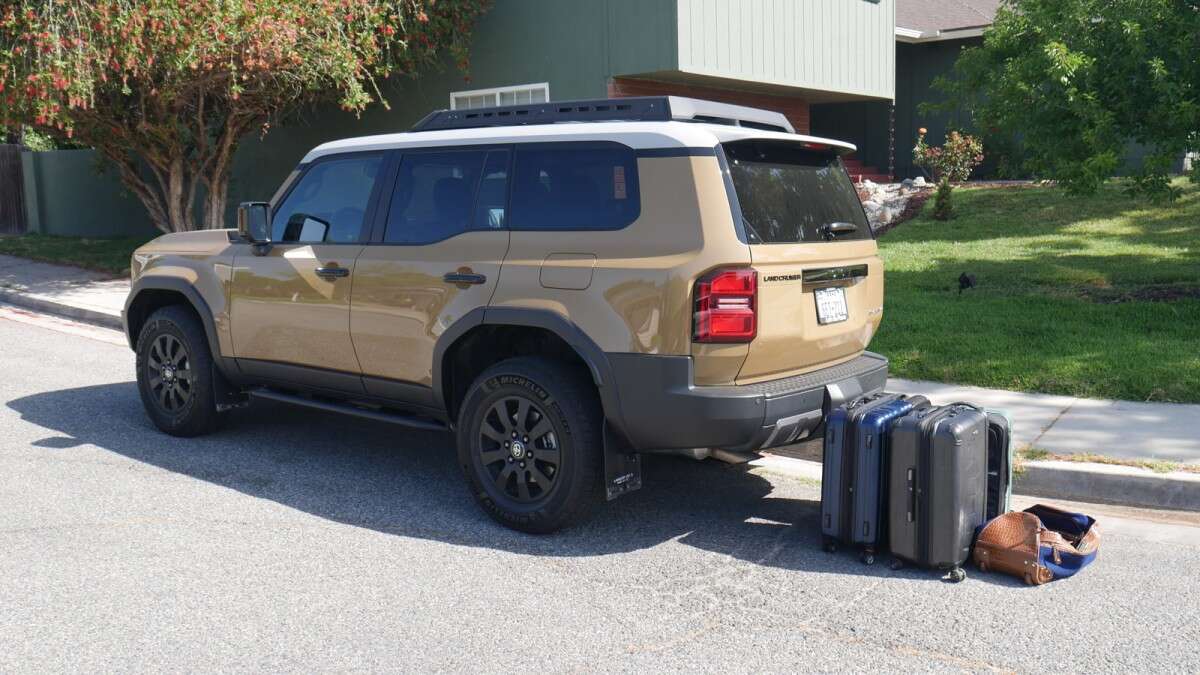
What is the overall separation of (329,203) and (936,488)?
3.62 m

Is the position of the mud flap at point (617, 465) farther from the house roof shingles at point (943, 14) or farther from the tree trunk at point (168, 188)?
the house roof shingles at point (943, 14)

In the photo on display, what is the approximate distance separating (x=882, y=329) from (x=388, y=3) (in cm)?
811

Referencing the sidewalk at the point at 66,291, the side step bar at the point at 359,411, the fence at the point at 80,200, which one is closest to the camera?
the side step bar at the point at 359,411

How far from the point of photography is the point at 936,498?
4.64m

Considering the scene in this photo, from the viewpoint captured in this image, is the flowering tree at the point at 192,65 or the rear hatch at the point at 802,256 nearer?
the rear hatch at the point at 802,256

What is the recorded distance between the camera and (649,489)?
603 centimetres

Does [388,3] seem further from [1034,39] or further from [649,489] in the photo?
[649,489]

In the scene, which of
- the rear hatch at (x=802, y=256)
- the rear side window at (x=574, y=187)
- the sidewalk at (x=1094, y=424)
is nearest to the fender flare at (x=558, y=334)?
the rear side window at (x=574, y=187)

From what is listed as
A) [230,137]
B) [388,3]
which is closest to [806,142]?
[388,3]

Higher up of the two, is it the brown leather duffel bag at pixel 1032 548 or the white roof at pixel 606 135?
the white roof at pixel 606 135

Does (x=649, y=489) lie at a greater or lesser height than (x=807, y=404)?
lesser

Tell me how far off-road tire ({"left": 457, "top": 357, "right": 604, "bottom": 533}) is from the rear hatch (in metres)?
0.76

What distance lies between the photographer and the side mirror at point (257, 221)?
6.26m

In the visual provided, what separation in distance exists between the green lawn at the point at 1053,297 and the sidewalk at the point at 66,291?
8611 millimetres
